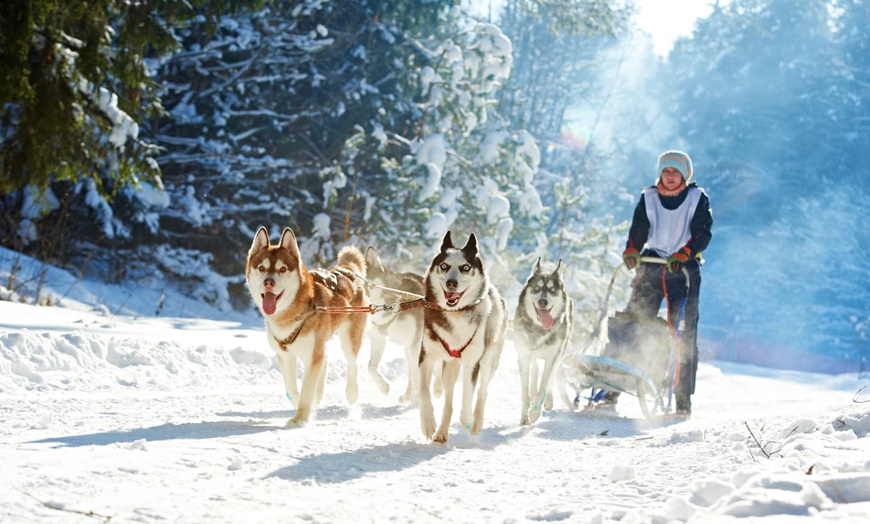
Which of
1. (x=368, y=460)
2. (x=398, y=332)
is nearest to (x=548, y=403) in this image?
(x=398, y=332)

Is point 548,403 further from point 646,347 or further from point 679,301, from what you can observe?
point 679,301

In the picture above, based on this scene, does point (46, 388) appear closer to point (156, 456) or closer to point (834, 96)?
point (156, 456)

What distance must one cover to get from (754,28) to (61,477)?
134 ft

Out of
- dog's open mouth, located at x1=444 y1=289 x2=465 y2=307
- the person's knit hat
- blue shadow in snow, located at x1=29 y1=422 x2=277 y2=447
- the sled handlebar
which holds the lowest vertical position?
blue shadow in snow, located at x1=29 y1=422 x2=277 y2=447

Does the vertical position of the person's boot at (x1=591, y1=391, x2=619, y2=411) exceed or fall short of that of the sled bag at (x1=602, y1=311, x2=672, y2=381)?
it falls short

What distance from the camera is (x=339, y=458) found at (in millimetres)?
3752

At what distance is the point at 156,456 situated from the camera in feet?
11.1

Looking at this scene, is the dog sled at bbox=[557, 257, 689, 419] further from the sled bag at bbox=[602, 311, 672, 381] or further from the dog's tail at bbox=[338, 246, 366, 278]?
the dog's tail at bbox=[338, 246, 366, 278]

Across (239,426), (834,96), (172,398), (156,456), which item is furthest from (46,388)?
(834,96)

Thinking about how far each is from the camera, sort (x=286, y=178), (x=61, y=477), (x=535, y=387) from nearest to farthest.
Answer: (x=61, y=477)
(x=535, y=387)
(x=286, y=178)

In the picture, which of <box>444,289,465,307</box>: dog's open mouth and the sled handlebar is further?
the sled handlebar

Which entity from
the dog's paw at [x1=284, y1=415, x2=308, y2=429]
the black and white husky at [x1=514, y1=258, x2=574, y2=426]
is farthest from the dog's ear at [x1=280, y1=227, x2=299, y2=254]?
the black and white husky at [x1=514, y1=258, x2=574, y2=426]

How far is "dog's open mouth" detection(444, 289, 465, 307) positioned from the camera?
4695 millimetres

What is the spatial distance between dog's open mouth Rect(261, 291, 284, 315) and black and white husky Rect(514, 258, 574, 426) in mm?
2270
